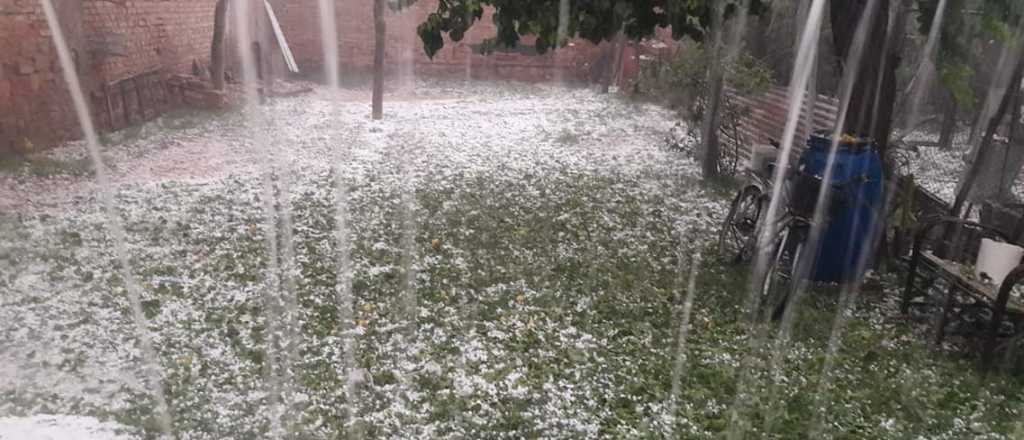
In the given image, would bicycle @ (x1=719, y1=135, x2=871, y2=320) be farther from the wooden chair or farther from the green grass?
the wooden chair

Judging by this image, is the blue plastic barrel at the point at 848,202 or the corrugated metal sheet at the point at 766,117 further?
the corrugated metal sheet at the point at 766,117

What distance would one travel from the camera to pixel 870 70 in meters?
5.20

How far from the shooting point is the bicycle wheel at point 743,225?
5.38 metres

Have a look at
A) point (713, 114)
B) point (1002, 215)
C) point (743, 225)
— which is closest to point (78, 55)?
point (713, 114)

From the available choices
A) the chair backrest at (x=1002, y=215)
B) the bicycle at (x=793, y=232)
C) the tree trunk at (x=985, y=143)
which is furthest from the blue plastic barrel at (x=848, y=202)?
the chair backrest at (x=1002, y=215)

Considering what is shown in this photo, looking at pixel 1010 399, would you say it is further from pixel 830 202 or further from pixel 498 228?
pixel 498 228

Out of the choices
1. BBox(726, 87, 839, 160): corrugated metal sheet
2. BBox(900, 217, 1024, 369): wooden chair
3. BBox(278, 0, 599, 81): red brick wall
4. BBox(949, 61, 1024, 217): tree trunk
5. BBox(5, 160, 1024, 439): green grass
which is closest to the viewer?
BBox(5, 160, 1024, 439): green grass

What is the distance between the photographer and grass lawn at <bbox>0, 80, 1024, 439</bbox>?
3379mm

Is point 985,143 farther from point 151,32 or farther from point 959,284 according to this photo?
point 151,32

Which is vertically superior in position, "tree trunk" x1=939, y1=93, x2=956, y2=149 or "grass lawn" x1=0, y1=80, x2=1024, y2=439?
"tree trunk" x1=939, y1=93, x2=956, y2=149

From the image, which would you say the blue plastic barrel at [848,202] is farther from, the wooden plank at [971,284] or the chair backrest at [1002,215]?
the chair backrest at [1002,215]

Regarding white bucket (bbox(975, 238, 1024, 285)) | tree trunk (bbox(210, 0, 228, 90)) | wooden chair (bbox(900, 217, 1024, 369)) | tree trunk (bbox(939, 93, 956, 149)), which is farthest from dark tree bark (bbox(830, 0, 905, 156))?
tree trunk (bbox(210, 0, 228, 90))

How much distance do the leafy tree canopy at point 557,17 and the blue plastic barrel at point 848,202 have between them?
47.1 inches

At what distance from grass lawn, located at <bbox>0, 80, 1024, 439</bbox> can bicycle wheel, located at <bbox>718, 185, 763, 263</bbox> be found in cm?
20
